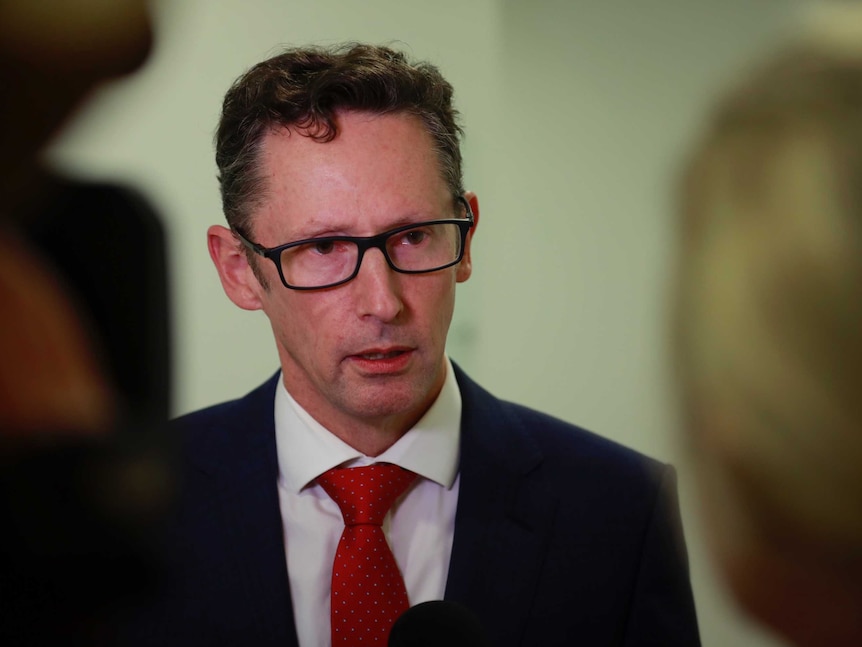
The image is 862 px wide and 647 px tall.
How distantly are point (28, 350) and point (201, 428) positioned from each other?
0.26 metres

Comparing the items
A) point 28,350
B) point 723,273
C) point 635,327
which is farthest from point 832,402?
point 28,350

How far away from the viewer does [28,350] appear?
80 cm

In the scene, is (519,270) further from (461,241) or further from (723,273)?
(723,273)

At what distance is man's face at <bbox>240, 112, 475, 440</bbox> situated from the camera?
34.4 inches

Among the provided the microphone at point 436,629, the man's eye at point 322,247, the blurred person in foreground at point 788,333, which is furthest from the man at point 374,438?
the blurred person in foreground at point 788,333

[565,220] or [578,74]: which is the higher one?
[578,74]

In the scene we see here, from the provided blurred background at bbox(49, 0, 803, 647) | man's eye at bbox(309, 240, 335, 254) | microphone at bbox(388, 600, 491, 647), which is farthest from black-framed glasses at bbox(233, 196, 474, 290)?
microphone at bbox(388, 600, 491, 647)

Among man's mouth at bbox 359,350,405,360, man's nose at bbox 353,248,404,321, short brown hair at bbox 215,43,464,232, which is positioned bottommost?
man's mouth at bbox 359,350,405,360

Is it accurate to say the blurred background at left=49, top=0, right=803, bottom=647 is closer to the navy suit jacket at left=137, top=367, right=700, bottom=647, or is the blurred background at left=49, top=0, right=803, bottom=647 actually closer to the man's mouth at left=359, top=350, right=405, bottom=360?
the navy suit jacket at left=137, top=367, right=700, bottom=647

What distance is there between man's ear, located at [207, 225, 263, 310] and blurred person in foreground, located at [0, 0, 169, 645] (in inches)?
3.2

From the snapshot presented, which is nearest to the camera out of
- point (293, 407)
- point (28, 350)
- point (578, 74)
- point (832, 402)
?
point (832, 402)

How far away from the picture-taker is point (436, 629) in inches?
30.5

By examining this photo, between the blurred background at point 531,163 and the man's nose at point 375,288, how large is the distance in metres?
0.23

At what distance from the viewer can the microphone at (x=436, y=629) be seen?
770 mm
